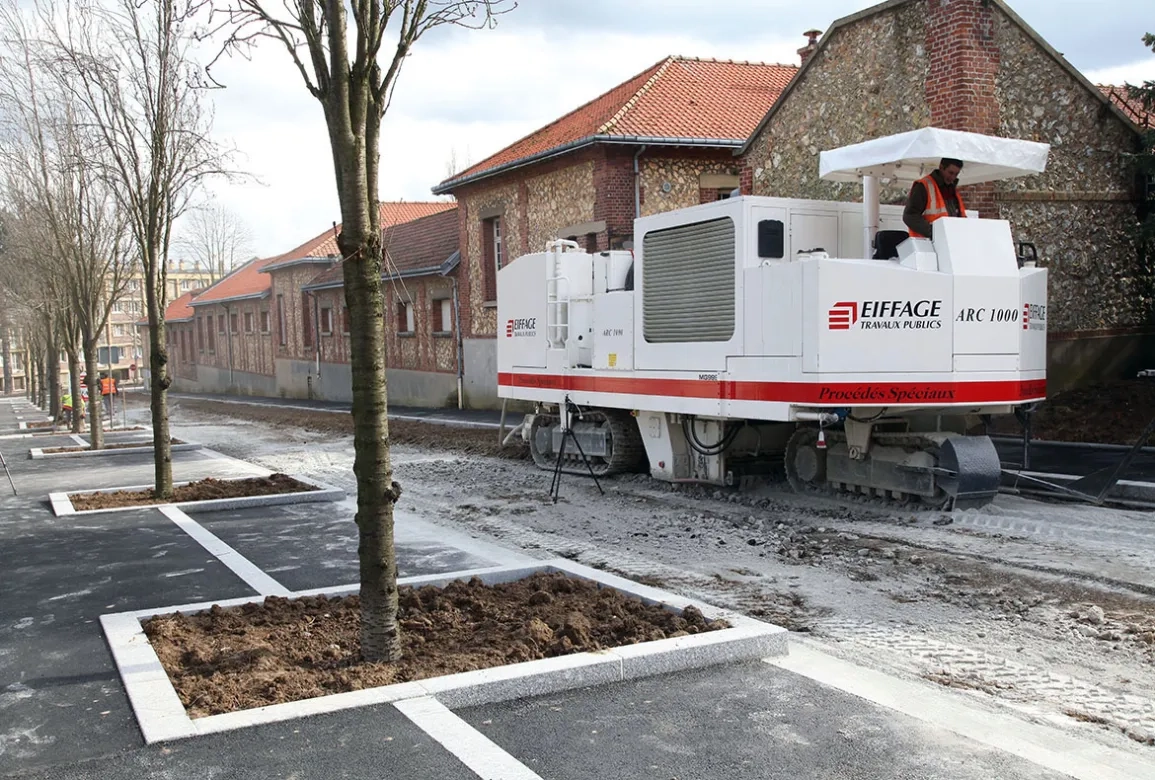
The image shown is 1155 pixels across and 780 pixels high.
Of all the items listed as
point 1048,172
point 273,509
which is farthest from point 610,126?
point 273,509

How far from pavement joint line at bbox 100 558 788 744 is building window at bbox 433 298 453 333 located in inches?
1038

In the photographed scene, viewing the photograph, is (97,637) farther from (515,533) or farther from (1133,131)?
(1133,131)

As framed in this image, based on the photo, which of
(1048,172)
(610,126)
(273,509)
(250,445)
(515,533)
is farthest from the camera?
(610,126)

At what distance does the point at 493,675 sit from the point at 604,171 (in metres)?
19.9

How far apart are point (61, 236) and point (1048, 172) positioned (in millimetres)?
16717

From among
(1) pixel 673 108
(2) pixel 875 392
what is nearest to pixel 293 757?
(2) pixel 875 392

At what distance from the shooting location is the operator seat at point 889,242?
34.8ft

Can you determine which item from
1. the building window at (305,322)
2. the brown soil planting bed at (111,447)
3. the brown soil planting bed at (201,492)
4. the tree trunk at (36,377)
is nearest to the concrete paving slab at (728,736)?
the brown soil planting bed at (201,492)

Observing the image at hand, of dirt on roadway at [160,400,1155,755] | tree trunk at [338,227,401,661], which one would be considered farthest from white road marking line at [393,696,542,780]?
dirt on roadway at [160,400,1155,755]

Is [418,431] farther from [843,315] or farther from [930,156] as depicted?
[930,156]

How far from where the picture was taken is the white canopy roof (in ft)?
34.2

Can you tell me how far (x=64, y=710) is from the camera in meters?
4.82

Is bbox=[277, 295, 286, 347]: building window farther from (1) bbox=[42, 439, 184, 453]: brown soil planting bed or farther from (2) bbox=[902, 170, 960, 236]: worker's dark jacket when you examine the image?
(2) bbox=[902, 170, 960, 236]: worker's dark jacket

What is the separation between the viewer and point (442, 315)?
107ft
